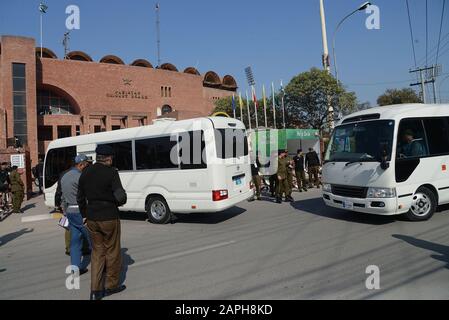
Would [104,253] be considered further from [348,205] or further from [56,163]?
[56,163]

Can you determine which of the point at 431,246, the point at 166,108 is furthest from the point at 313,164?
the point at 166,108

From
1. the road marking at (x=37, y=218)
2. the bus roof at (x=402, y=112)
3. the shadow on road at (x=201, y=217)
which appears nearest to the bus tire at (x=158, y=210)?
the shadow on road at (x=201, y=217)

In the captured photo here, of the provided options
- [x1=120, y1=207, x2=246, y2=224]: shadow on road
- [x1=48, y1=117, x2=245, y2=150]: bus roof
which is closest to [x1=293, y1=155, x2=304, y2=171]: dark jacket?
[x1=120, y1=207, x2=246, y2=224]: shadow on road

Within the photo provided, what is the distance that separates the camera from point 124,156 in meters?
10.2

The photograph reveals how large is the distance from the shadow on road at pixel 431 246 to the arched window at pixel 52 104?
4298 centimetres

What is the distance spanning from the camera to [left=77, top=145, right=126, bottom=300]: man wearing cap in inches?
177

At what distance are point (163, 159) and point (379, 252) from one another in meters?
5.55

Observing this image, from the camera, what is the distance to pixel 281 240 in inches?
275

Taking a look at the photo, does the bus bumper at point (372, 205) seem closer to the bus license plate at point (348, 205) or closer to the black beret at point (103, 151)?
the bus license plate at point (348, 205)

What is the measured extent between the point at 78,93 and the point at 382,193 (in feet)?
138

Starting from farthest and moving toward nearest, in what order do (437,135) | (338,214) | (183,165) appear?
(338,214)
(183,165)
(437,135)

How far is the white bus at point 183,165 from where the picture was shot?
859 centimetres

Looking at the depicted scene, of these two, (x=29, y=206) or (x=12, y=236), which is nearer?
(x=12, y=236)

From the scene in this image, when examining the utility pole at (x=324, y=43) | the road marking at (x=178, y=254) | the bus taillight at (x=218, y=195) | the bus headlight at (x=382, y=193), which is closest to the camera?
the road marking at (x=178, y=254)
